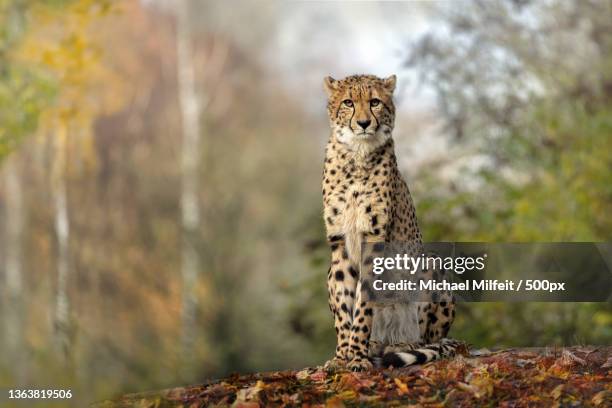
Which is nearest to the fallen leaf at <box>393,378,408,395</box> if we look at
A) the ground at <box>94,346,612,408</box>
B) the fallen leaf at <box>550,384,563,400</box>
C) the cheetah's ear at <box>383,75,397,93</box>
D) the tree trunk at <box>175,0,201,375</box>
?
the ground at <box>94,346,612,408</box>

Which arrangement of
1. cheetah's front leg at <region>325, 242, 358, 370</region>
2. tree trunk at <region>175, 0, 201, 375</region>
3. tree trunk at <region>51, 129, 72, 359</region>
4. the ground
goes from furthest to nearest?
tree trunk at <region>175, 0, 201, 375</region>
tree trunk at <region>51, 129, 72, 359</region>
cheetah's front leg at <region>325, 242, 358, 370</region>
the ground

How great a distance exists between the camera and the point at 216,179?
13945 mm

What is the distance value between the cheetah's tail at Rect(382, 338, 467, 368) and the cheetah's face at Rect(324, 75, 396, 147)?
1.13 m

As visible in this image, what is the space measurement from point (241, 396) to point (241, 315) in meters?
4.35

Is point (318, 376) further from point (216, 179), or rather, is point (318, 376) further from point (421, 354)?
point (216, 179)

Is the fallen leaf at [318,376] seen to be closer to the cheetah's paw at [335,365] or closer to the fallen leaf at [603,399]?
the cheetah's paw at [335,365]

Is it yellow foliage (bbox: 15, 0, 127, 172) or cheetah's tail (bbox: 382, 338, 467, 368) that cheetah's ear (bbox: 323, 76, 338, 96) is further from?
yellow foliage (bbox: 15, 0, 127, 172)

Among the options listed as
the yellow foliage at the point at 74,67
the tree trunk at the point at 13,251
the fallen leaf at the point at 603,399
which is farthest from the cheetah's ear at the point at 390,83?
the tree trunk at the point at 13,251

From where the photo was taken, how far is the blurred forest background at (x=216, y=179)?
8.26 meters

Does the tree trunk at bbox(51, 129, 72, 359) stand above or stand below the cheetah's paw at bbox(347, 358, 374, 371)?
above

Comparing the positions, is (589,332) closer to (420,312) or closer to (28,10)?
(420,312)

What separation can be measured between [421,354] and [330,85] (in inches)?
60.4

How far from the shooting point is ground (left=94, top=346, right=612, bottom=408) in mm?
4285

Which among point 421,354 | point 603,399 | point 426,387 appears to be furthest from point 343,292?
point 603,399
